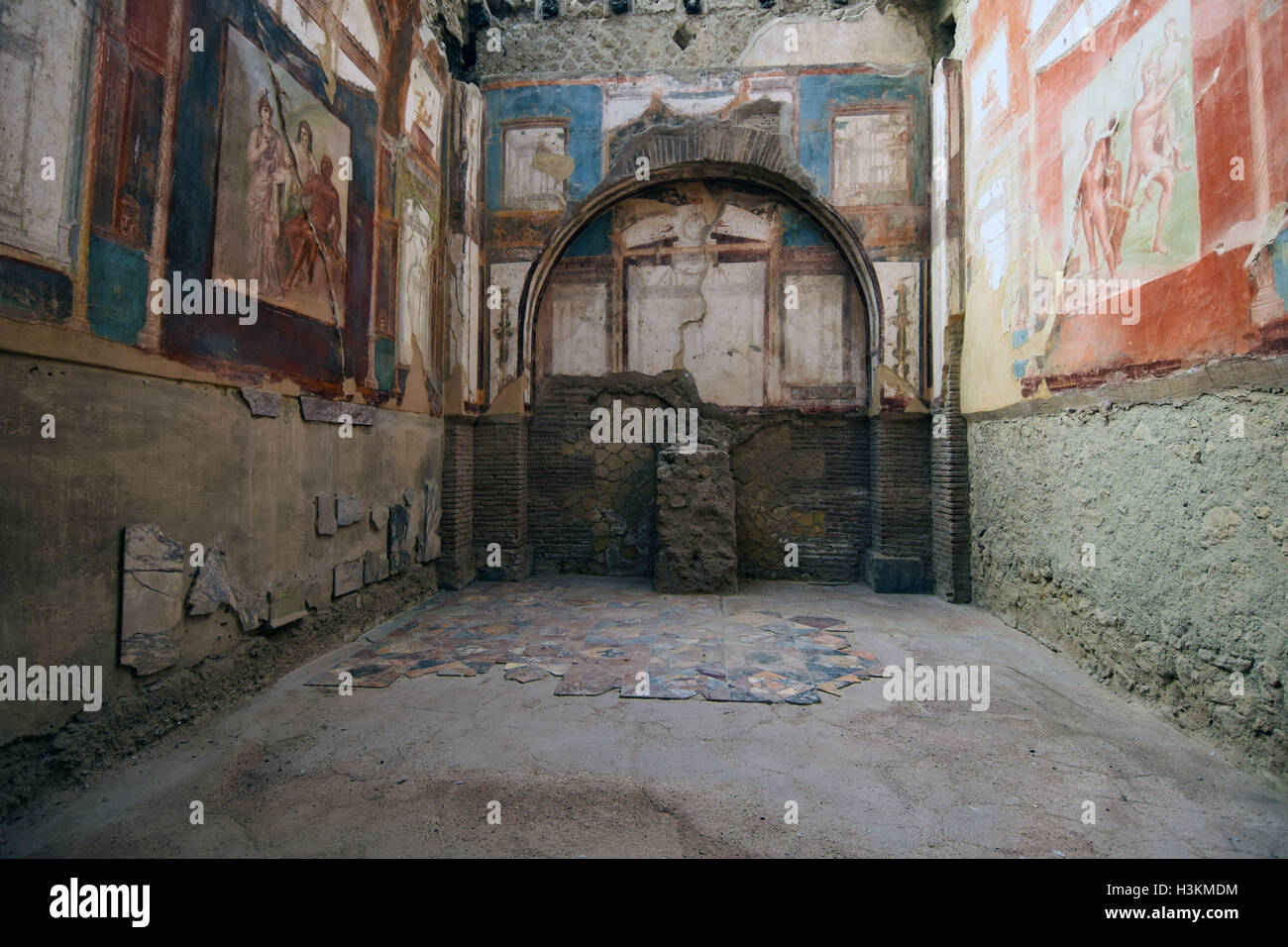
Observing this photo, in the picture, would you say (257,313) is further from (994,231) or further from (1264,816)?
(994,231)

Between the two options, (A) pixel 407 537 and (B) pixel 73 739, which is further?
(A) pixel 407 537

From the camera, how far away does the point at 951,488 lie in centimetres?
609

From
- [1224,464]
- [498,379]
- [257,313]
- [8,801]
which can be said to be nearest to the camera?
[8,801]

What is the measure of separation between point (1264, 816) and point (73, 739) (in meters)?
4.56

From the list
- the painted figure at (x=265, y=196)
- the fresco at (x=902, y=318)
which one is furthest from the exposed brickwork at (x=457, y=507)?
the fresco at (x=902, y=318)

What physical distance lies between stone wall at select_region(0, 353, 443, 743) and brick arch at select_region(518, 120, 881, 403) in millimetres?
3209

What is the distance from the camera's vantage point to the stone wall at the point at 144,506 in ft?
7.97

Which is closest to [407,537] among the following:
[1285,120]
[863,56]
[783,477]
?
[783,477]

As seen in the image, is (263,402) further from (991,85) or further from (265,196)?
(991,85)

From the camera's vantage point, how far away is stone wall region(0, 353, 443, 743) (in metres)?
2.43

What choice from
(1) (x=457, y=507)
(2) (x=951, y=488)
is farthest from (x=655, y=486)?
(2) (x=951, y=488)

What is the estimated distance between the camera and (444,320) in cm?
664

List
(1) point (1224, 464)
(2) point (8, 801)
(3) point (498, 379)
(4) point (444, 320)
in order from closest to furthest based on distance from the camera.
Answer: (2) point (8, 801)
(1) point (1224, 464)
(4) point (444, 320)
(3) point (498, 379)

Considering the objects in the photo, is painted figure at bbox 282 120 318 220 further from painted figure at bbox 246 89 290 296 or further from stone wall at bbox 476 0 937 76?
stone wall at bbox 476 0 937 76
